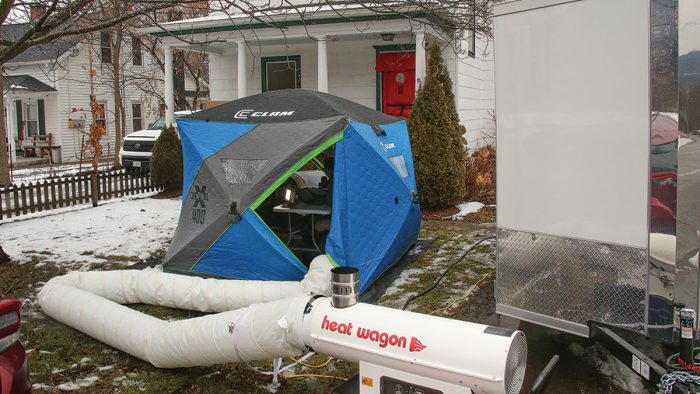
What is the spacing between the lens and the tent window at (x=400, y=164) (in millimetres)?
7465

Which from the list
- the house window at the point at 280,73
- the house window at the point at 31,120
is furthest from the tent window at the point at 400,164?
the house window at the point at 31,120

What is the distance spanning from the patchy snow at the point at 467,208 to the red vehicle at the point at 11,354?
8247mm

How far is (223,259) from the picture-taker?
651 centimetres

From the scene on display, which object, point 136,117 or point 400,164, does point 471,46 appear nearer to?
point 400,164

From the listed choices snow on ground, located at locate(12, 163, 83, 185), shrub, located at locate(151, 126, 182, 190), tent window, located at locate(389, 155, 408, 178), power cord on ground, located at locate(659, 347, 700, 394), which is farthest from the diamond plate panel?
snow on ground, located at locate(12, 163, 83, 185)

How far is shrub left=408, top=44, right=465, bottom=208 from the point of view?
36.2 ft

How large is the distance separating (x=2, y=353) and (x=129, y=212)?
8.72 meters

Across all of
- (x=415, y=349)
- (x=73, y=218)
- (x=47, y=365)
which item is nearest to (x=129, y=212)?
(x=73, y=218)

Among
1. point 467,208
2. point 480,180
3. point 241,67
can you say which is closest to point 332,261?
point 467,208

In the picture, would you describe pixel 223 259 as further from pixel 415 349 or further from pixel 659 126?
pixel 659 126

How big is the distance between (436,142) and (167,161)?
6367 mm

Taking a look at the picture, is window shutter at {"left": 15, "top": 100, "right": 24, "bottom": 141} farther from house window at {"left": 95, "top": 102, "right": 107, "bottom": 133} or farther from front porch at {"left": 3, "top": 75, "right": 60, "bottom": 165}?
house window at {"left": 95, "top": 102, "right": 107, "bottom": 133}

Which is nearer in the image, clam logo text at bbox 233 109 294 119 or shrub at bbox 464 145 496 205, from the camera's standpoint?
clam logo text at bbox 233 109 294 119

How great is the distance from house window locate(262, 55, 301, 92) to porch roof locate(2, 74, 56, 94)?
13061 millimetres
